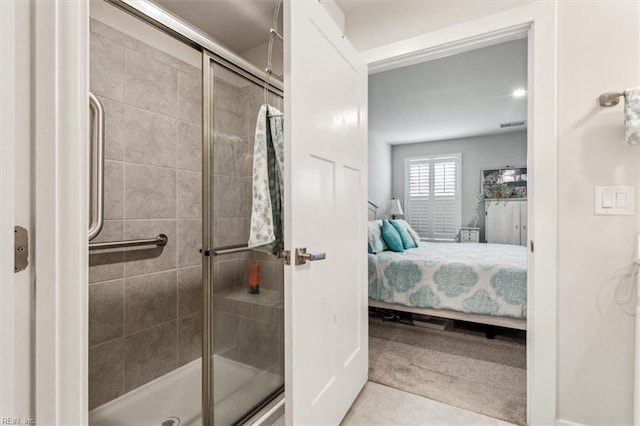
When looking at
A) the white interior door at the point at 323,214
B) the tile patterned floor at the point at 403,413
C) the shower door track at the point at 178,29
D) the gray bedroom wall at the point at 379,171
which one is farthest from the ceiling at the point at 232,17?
the gray bedroom wall at the point at 379,171

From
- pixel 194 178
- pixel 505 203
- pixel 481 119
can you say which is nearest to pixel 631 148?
pixel 194 178

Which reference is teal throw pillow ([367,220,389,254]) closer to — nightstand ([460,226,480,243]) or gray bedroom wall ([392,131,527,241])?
nightstand ([460,226,480,243])

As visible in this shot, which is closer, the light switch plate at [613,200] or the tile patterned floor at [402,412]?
the light switch plate at [613,200]

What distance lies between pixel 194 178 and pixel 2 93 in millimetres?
1678

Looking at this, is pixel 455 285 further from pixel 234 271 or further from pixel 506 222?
pixel 506 222

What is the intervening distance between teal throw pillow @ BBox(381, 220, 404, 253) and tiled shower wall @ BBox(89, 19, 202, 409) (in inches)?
81.3

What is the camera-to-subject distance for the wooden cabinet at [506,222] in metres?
4.86

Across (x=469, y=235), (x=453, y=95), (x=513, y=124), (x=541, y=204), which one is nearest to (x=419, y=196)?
(x=469, y=235)

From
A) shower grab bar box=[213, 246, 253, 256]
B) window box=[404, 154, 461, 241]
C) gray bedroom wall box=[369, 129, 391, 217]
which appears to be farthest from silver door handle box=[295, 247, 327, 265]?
window box=[404, 154, 461, 241]

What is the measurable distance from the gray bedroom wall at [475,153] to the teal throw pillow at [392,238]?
2828mm

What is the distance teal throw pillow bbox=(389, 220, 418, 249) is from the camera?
11.9ft

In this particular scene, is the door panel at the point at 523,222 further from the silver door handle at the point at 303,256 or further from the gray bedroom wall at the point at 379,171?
the silver door handle at the point at 303,256

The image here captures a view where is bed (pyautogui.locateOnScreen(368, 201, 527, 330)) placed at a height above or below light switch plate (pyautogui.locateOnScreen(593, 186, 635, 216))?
below

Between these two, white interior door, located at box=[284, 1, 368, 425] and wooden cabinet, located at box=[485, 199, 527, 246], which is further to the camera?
wooden cabinet, located at box=[485, 199, 527, 246]
